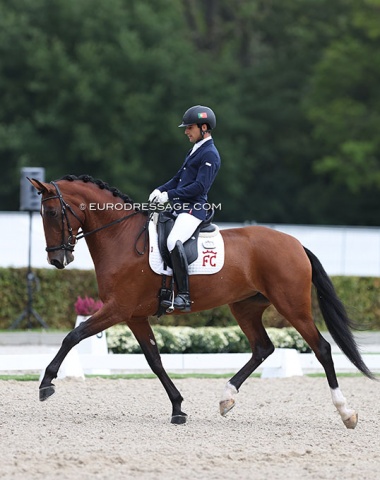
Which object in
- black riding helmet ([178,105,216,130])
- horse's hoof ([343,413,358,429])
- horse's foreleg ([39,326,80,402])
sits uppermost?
black riding helmet ([178,105,216,130])

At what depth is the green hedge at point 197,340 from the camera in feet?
45.1

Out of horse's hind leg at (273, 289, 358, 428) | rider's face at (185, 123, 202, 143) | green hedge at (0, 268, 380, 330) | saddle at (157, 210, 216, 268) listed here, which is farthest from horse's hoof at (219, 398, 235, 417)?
green hedge at (0, 268, 380, 330)

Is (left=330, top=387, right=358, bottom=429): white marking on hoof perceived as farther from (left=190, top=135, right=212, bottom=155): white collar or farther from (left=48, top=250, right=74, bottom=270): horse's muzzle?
(left=48, top=250, right=74, bottom=270): horse's muzzle

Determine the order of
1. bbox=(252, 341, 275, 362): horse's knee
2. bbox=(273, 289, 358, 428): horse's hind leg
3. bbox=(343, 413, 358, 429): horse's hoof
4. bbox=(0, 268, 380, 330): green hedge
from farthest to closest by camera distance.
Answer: bbox=(0, 268, 380, 330): green hedge < bbox=(252, 341, 275, 362): horse's knee < bbox=(273, 289, 358, 428): horse's hind leg < bbox=(343, 413, 358, 429): horse's hoof

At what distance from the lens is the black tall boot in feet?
30.4

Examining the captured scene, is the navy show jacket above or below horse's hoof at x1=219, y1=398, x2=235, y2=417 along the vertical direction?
above

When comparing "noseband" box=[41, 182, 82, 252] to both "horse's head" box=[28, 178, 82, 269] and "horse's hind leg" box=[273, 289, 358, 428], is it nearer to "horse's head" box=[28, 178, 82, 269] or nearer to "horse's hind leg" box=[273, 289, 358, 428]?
"horse's head" box=[28, 178, 82, 269]

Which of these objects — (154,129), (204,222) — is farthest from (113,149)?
(204,222)

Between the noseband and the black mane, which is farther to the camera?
the black mane

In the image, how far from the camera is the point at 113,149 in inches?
1623

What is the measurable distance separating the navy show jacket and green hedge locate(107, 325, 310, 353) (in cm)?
450

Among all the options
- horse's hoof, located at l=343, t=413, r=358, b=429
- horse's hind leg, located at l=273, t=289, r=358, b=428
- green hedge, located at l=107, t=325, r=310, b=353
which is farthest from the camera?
green hedge, located at l=107, t=325, r=310, b=353

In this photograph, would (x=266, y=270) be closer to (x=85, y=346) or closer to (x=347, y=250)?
(x=85, y=346)

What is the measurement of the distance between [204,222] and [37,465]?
3.35m
